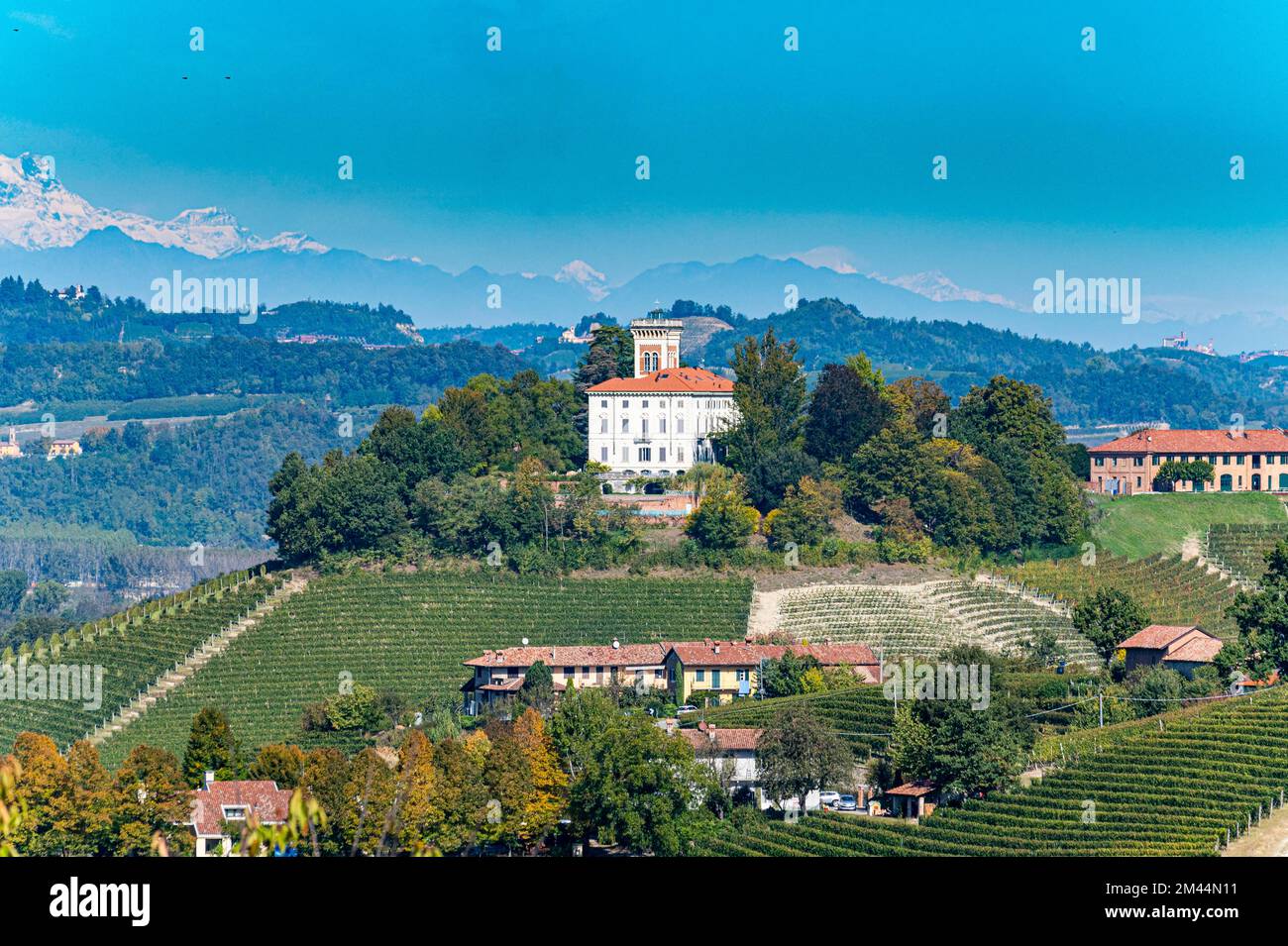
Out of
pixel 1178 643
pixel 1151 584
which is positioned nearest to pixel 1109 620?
pixel 1178 643

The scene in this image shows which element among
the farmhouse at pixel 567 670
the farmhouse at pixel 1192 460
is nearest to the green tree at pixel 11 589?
the farmhouse at pixel 1192 460

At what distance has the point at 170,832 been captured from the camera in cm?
3784

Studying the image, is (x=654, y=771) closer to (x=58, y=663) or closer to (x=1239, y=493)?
(x=58, y=663)

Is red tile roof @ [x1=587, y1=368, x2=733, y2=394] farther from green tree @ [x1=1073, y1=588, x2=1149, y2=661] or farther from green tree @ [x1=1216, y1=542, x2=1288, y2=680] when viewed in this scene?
green tree @ [x1=1216, y1=542, x2=1288, y2=680]

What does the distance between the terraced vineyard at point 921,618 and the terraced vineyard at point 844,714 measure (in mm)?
6247

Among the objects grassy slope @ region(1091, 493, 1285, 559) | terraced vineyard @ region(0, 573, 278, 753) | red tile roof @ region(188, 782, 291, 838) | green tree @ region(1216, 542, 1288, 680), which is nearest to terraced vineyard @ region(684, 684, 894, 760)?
green tree @ region(1216, 542, 1288, 680)

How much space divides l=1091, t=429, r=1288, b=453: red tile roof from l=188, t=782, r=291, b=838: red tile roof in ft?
146

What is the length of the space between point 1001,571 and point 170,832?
29638 millimetres

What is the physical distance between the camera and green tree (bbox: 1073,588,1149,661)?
50.5m

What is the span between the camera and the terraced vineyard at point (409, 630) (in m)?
52.4

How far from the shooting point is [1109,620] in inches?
1994

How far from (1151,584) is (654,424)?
1734 cm
